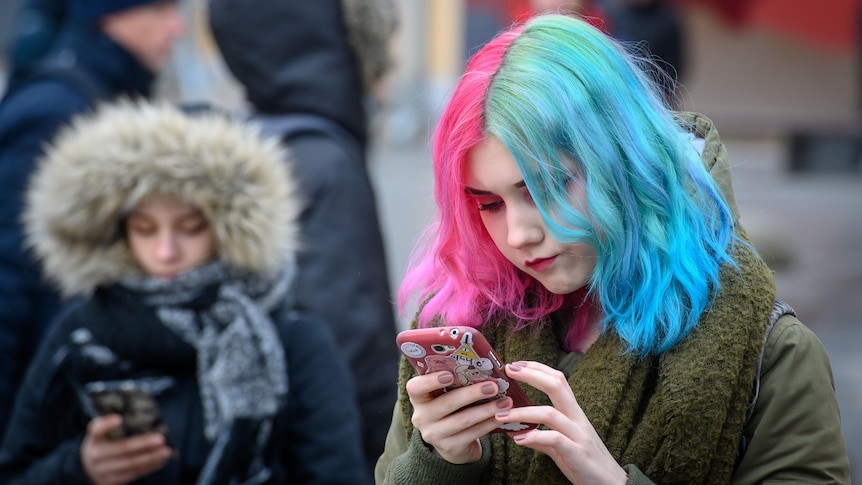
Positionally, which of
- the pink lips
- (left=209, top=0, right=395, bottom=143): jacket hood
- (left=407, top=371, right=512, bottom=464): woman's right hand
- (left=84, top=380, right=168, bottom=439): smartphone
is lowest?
(left=84, top=380, right=168, bottom=439): smartphone

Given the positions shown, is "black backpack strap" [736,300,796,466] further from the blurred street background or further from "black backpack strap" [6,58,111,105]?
the blurred street background

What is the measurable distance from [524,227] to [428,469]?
0.42 m

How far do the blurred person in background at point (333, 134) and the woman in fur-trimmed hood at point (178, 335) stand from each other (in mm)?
151

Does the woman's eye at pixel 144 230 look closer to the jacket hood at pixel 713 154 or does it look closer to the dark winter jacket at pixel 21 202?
the dark winter jacket at pixel 21 202

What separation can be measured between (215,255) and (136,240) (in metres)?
0.22

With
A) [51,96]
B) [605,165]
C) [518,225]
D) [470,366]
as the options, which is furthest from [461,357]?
[51,96]

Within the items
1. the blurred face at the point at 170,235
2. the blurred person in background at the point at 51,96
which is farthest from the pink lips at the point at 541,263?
the blurred person in background at the point at 51,96

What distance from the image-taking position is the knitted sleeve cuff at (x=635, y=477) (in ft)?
5.55

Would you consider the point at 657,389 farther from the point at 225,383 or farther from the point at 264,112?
the point at 264,112

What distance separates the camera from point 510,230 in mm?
1761

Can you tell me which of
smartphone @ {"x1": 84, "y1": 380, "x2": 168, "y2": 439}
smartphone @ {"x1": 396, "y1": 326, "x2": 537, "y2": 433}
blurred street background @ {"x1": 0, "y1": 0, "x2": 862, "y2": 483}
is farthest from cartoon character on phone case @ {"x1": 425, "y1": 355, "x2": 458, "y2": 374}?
blurred street background @ {"x1": 0, "y1": 0, "x2": 862, "y2": 483}

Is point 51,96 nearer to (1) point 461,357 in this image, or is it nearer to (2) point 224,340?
(2) point 224,340

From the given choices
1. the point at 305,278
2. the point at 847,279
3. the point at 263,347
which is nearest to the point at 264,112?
the point at 305,278

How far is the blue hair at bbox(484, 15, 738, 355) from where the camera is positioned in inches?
68.3
